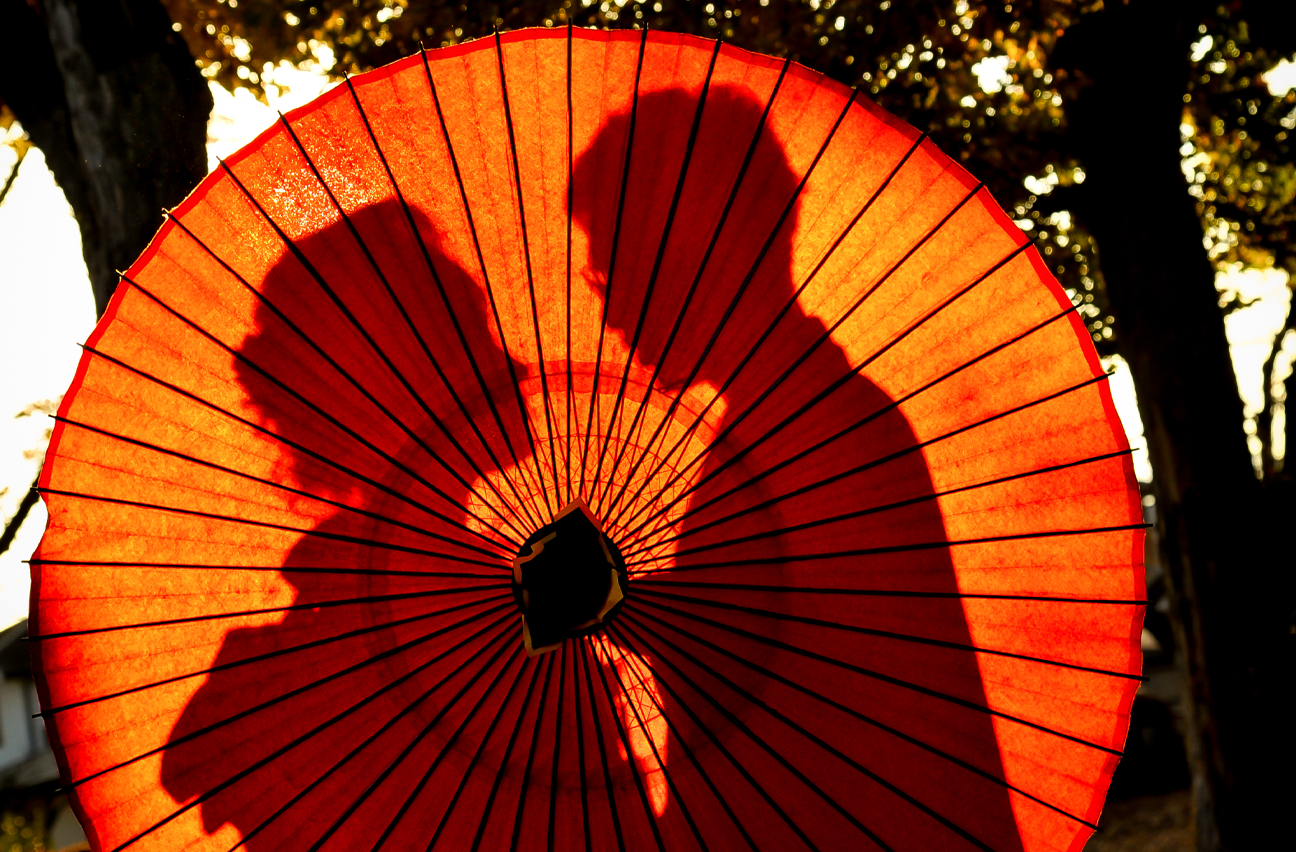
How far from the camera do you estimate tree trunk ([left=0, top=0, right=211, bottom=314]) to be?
3188 mm

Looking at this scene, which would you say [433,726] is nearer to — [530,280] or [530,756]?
[530,756]

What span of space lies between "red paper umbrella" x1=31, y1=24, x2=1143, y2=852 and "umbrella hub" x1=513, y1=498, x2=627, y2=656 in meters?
0.09

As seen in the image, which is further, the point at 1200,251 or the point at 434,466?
the point at 1200,251

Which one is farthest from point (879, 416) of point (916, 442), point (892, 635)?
point (892, 635)

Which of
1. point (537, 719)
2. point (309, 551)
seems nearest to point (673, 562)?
point (537, 719)

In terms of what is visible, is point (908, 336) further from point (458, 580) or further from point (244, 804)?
point (244, 804)

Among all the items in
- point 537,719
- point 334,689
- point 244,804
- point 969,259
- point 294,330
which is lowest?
point 537,719

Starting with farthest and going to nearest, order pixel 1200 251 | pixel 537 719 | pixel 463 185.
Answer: pixel 1200 251 → pixel 537 719 → pixel 463 185

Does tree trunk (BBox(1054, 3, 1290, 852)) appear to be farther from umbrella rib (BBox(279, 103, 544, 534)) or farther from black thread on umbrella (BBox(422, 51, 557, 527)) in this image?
umbrella rib (BBox(279, 103, 544, 534))

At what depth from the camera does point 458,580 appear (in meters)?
1.97

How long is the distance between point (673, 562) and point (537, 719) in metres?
0.46

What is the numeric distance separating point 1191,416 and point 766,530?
404 centimetres

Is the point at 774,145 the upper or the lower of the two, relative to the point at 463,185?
lower

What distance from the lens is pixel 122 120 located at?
3203 mm
